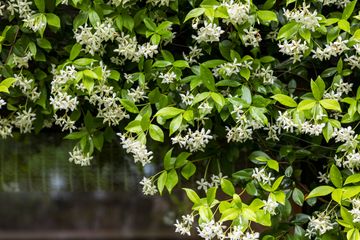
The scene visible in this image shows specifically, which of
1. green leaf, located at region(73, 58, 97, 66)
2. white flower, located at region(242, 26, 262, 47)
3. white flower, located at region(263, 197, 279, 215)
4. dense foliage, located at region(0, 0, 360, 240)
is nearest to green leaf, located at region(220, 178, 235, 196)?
dense foliage, located at region(0, 0, 360, 240)

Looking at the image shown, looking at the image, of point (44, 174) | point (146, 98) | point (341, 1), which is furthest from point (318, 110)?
point (44, 174)

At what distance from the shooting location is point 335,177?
5.95 ft

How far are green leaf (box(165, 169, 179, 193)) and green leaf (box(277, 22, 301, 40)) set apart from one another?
1.81 ft

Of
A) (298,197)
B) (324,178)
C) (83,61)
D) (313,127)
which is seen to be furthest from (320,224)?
(83,61)

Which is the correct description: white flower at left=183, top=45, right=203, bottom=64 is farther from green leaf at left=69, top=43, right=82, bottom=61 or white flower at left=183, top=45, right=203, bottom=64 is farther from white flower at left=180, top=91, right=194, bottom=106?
green leaf at left=69, top=43, right=82, bottom=61

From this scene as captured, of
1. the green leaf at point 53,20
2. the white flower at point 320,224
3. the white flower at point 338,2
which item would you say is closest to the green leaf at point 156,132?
the green leaf at point 53,20

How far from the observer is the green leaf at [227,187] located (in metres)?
1.86

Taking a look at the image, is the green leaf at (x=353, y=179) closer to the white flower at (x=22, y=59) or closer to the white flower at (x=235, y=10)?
the white flower at (x=235, y=10)

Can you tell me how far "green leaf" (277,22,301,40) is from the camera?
71.4 inches

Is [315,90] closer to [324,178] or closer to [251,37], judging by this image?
[251,37]

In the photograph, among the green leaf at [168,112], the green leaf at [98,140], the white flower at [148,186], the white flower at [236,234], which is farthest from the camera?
the green leaf at [98,140]

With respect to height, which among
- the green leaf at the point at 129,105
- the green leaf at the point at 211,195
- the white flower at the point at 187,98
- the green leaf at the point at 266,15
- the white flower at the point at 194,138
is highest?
the green leaf at the point at 266,15

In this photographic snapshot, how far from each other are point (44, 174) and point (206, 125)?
3.26 feet

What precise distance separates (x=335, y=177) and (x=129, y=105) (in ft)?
2.25
